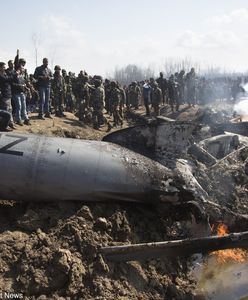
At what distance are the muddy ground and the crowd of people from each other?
9.80 ft

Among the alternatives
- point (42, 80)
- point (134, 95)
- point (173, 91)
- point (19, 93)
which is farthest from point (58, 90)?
point (134, 95)

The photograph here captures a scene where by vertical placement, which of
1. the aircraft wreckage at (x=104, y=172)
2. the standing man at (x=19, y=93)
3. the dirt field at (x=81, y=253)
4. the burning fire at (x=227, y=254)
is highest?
the standing man at (x=19, y=93)

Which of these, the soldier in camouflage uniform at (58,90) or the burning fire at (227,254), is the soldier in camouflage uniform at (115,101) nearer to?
the soldier in camouflage uniform at (58,90)

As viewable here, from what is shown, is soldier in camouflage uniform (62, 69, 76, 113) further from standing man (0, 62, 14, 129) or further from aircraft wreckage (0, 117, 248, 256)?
aircraft wreckage (0, 117, 248, 256)

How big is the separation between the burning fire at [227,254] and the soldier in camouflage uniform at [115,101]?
11955 mm

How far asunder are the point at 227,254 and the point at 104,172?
9.70 ft

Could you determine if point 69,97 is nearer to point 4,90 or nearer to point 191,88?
point 4,90

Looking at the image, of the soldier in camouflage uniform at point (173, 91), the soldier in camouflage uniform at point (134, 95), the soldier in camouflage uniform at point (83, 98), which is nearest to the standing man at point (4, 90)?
the soldier in camouflage uniform at point (83, 98)

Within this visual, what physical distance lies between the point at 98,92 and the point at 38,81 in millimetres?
3807

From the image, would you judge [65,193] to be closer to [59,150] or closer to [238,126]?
[59,150]

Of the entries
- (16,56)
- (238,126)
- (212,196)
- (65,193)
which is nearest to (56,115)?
(16,56)

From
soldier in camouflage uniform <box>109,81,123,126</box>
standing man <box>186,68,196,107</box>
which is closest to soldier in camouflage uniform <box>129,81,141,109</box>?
standing man <box>186,68,196,107</box>

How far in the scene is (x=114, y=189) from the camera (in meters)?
7.16

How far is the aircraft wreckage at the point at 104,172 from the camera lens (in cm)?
696
